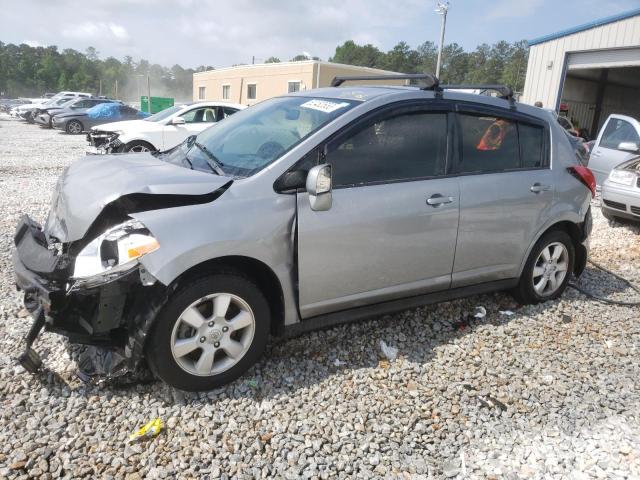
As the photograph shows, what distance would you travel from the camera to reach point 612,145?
30.8 ft

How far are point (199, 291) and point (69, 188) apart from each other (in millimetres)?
1216

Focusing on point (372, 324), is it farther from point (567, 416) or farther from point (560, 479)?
point (560, 479)

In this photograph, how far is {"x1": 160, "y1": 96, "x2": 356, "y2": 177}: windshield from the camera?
3.26 m

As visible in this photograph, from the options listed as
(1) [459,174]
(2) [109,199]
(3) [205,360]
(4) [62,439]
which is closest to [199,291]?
(3) [205,360]

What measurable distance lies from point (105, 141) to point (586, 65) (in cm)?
1370

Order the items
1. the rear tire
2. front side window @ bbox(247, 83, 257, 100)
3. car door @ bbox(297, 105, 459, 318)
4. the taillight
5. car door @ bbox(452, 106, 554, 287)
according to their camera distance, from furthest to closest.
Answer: front side window @ bbox(247, 83, 257, 100)
the rear tire
the taillight
car door @ bbox(452, 106, 554, 287)
car door @ bbox(297, 105, 459, 318)

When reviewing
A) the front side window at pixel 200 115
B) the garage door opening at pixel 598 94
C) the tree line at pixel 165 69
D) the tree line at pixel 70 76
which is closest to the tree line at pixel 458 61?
the tree line at pixel 165 69

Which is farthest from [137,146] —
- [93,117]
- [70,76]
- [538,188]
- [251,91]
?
[70,76]

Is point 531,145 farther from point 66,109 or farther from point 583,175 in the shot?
point 66,109

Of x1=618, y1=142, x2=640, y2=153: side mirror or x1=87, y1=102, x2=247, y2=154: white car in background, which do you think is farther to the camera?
x1=87, y1=102, x2=247, y2=154: white car in background

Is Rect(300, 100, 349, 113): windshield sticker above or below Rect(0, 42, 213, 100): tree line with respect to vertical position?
below

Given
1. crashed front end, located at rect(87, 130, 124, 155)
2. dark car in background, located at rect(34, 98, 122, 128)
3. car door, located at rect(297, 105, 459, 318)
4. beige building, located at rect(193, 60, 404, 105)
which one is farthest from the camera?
beige building, located at rect(193, 60, 404, 105)

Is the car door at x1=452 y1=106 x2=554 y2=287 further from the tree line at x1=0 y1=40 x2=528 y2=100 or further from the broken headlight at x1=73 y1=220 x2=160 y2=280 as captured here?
the tree line at x1=0 y1=40 x2=528 y2=100

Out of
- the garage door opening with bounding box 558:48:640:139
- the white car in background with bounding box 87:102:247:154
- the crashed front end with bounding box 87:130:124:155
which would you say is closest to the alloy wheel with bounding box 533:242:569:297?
the white car in background with bounding box 87:102:247:154
